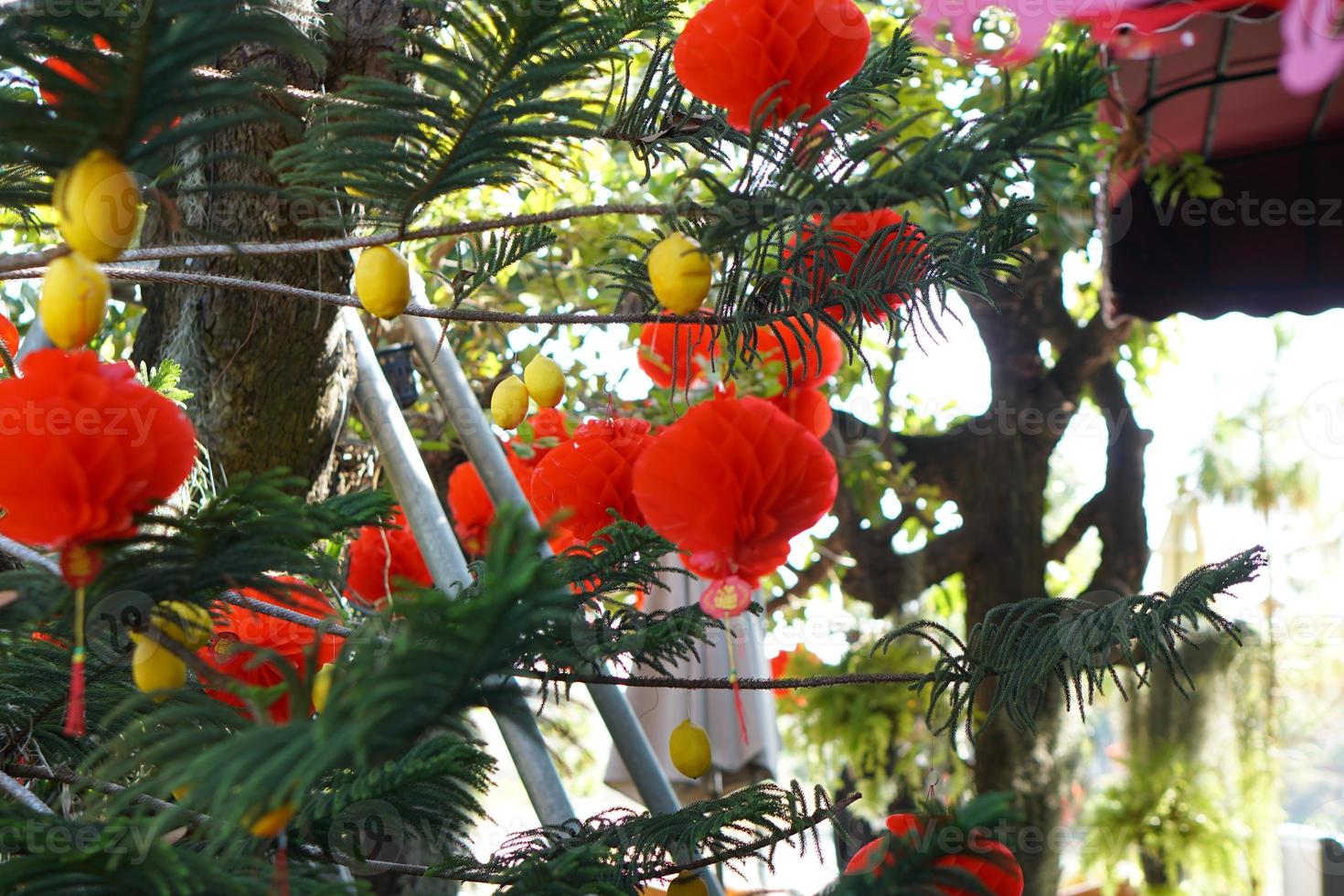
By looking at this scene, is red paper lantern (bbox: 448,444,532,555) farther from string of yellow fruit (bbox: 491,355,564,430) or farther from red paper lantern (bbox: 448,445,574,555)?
string of yellow fruit (bbox: 491,355,564,430)

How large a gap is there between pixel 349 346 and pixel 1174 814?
2916 millimetres

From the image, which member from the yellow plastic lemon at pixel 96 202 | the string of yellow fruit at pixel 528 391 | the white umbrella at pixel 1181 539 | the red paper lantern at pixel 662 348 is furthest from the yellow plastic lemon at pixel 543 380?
the white umbrella at pixel 1181 539

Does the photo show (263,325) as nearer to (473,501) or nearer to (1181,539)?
(473,501)

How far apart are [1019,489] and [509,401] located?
8.48ft

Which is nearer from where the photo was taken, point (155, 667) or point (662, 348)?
point (155, 667)

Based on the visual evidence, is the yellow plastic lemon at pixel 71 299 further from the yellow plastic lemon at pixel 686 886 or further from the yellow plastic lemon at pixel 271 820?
the yellow plastic lemon at pixel 686 886

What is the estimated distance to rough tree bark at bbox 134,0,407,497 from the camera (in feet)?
4.01

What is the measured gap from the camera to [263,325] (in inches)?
54.5

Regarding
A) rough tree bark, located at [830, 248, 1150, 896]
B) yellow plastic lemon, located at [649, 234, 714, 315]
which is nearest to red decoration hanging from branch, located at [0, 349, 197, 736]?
yellow plastic lemon, located at [649, 234, 714, 315]

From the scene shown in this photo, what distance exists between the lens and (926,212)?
2.30 meters

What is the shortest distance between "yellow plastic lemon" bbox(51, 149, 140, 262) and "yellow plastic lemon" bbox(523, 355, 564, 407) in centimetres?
42

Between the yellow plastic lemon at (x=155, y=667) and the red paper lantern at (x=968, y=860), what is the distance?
11.4 inches

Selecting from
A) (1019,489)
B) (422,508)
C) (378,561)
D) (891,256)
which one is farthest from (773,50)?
(1019,489)

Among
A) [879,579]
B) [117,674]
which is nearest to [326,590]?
[117,674]
